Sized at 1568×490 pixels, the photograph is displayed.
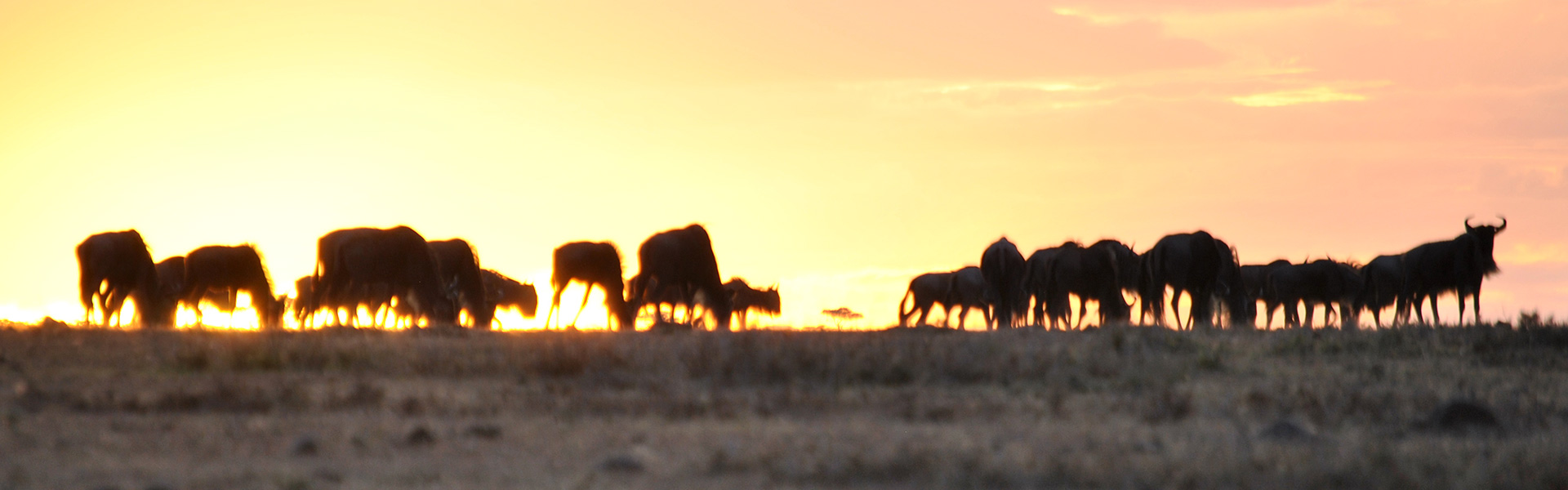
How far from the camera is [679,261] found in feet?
85.3

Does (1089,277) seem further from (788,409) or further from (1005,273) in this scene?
(788,409)

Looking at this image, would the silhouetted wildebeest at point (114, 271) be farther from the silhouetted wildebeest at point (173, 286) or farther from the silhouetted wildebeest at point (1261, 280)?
the silhouetted wildebeest at point (1261, 280)

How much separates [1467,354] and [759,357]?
8094mm

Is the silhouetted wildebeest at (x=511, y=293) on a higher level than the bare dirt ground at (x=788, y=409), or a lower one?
higher

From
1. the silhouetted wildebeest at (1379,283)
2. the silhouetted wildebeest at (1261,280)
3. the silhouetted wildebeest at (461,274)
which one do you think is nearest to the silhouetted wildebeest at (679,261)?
the silhouetted wildebeest at (461,274)

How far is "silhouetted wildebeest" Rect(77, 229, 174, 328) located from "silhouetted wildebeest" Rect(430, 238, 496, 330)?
452 centimetres

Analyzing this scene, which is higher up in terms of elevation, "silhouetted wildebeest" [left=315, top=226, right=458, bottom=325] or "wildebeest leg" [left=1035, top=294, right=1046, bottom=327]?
"silhouetted wildebeest" [left=315, top=226, right=458, bottom=325]

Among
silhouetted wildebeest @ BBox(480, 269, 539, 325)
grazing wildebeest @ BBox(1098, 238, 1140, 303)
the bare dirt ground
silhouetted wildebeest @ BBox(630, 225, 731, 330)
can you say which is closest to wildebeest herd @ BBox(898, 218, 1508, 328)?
grazing wildebeest @ BBox(1098, 238, 1140, 303)

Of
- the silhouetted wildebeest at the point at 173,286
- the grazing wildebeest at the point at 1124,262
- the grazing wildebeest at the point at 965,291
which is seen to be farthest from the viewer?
the grazing wildebeest at the point at 965,291

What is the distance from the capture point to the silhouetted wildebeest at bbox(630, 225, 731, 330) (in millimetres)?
25828

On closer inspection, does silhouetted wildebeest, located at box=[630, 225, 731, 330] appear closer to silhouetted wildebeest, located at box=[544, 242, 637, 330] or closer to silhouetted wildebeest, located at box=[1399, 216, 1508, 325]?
silhouetted wildebeest, located at box=[544, 242, 637, 330]

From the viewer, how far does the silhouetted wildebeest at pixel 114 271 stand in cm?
2558

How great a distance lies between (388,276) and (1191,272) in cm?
1253

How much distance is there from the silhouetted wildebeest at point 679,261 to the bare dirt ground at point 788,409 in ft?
23.0
